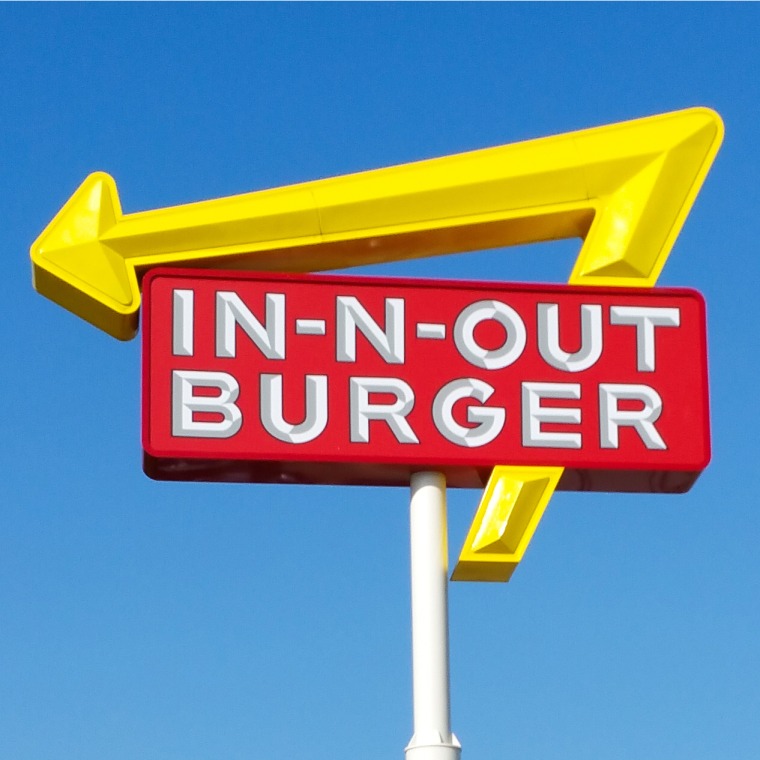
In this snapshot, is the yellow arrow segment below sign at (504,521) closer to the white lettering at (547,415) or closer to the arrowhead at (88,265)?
the white lettering at (547,415)

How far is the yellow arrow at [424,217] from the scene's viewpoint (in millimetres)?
12109

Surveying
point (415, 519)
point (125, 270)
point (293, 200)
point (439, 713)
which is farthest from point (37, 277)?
point (439, 713)

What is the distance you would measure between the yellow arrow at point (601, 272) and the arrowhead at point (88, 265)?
8.23 feet

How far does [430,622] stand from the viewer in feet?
38.2

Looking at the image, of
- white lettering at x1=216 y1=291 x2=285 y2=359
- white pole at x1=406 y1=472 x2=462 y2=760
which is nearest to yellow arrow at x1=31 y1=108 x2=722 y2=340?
white lettering at x1=216 y1=291 x2=285 y2=359

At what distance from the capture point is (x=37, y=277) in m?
12.1

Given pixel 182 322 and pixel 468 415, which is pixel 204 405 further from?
pixel 468 415

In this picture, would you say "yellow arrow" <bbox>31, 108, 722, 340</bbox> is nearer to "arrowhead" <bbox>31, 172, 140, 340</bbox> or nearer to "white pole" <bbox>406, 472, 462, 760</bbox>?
"arrowhead" <bbox>31, 172, 140, 340</bbox>

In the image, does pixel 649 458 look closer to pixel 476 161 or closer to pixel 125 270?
pixel 476 161

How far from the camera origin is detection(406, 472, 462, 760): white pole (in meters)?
11.3

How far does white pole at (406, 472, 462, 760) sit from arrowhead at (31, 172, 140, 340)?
2.11m

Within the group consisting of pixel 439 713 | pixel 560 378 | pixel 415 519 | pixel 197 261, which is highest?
pixel 197 261

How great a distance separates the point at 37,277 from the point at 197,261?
3.23 feet

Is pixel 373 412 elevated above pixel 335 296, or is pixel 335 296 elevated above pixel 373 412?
pixel 335 296
